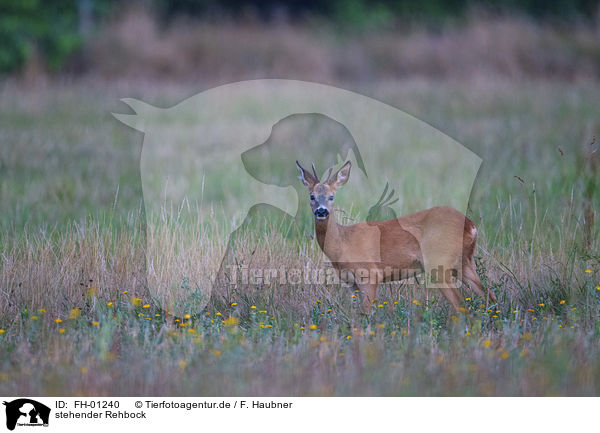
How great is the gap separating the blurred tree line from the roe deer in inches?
631

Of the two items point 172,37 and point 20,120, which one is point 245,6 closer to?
point 172,37

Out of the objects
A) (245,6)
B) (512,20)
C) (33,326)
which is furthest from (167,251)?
(245,6)

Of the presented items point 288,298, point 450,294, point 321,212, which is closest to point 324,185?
point 321,212

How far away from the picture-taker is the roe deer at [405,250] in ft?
22.6

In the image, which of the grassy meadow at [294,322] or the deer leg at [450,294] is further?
the deer leg at [450,294]

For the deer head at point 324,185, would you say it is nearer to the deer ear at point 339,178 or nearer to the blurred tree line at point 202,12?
the deer ear at point 339,178

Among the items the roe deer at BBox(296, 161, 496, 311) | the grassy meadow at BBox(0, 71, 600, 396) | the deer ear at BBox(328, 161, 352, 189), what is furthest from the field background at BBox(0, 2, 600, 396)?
the deer ear at BBox(328, 161, 352, 189)

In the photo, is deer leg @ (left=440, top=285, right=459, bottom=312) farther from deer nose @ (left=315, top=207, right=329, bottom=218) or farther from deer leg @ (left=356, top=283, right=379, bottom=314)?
deer nose @ (left=315, top=207, right=329, bottom=218)
